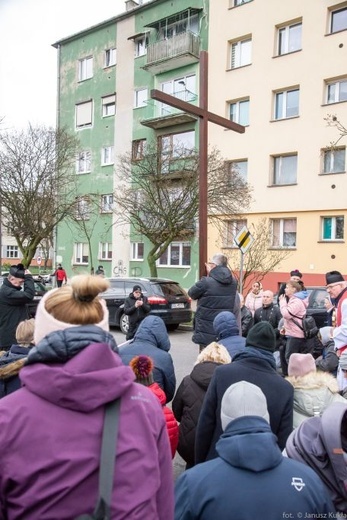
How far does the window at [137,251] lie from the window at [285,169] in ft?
32.4

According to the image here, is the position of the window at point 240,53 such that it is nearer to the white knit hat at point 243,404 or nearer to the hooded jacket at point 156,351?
the hooded jacket at point 156,351

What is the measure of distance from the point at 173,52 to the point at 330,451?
2967cm

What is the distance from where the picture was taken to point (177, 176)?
20.4 meters

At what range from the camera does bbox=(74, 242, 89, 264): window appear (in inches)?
1345

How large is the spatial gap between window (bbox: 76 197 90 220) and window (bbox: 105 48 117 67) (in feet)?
35.7

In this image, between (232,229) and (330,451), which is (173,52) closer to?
(232,229)

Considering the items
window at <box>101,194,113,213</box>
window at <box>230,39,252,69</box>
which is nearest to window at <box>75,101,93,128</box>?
window at <box>101,194,113,213</box>

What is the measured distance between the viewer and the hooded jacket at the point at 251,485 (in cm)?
188

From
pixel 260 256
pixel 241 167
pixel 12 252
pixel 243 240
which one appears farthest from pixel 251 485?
pixel 12 252

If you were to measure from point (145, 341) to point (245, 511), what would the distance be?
2876 millimetres

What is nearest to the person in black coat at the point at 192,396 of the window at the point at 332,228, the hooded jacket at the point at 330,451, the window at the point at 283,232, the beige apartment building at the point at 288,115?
the hooded jacket at the point at 330,451

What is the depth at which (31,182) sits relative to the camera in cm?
2334

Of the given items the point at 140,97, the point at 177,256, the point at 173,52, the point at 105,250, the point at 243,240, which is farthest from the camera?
the point at 105,250

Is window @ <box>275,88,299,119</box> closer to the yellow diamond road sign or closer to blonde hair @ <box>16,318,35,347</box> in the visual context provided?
the yellow diamond road sign
